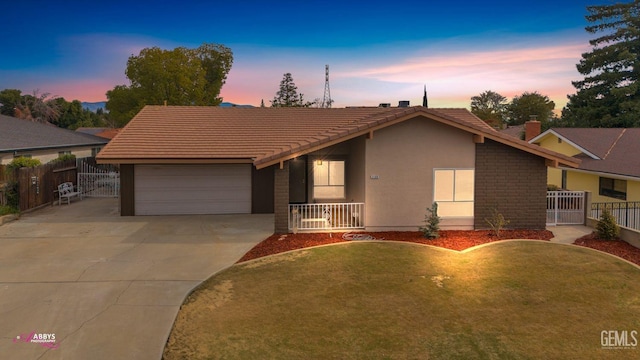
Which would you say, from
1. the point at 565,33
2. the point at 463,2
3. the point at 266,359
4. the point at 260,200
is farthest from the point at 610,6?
the point at 266,359

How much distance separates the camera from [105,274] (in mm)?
10102

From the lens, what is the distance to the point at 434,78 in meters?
35.8

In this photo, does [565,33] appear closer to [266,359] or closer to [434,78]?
[434,78]

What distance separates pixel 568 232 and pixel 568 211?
4.80 feet

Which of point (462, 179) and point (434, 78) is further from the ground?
point (434, 78)

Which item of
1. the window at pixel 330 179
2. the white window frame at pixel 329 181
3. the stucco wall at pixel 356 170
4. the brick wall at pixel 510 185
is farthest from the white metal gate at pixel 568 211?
the window at pixel 330 179

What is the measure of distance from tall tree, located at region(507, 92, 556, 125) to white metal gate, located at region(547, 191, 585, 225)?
162ft

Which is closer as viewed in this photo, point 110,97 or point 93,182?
point 93,182

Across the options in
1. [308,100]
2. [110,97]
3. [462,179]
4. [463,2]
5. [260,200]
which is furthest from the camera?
[308,100]

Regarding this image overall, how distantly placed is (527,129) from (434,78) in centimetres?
931

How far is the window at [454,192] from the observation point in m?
14.6

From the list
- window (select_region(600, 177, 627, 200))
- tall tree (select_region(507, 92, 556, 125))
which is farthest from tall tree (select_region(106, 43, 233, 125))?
tall tree (select_region(507, 92, 556, 125))

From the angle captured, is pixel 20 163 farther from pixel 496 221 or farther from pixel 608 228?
pixel 608 228

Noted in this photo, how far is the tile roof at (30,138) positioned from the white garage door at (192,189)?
24.9ft
